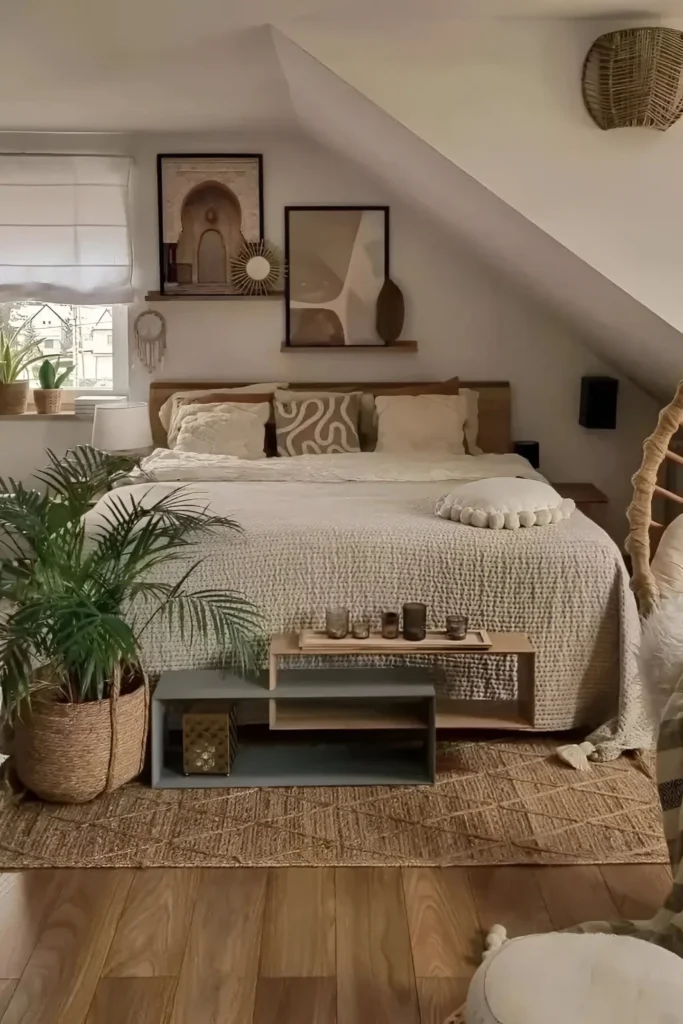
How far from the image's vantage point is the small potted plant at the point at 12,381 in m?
4.86

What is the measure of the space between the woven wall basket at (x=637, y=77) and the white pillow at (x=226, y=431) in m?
1.99

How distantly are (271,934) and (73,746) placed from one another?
2.48 feet

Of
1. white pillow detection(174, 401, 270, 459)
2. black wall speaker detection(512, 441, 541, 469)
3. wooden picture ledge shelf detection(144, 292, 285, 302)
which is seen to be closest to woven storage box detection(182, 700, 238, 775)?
white pillow detection(174, 401, 270, 459)

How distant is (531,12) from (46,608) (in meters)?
2.29

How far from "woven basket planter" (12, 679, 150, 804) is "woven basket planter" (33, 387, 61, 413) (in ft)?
8.52

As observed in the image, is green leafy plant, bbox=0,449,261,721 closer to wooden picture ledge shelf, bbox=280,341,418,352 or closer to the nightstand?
the nightstand

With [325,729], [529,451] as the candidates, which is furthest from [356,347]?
[325,729]

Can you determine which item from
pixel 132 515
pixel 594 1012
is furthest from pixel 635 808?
pixel 132 515

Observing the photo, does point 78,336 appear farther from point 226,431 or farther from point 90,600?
point 90,600

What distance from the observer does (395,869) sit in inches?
89.1

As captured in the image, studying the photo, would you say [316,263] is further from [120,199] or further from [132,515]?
[132,515]

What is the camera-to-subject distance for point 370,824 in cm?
246

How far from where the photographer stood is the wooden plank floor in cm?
183

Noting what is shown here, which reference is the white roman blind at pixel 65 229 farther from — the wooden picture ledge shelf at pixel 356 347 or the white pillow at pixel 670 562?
the white pillow at pixel 670 562
